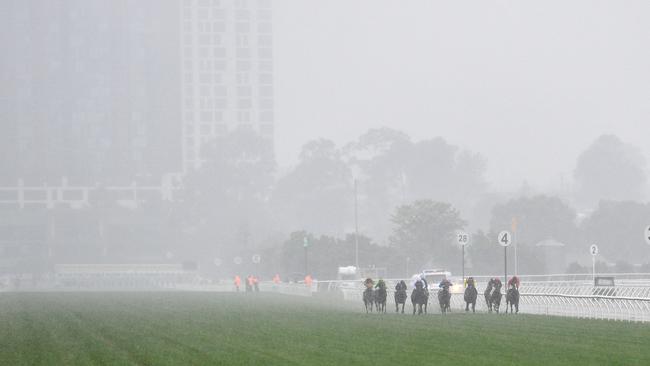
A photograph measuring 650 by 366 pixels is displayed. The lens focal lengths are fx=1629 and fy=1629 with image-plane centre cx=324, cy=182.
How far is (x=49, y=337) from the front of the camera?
45.7 metres

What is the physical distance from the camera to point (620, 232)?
500 ft

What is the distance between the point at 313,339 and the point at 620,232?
11259 centimetres

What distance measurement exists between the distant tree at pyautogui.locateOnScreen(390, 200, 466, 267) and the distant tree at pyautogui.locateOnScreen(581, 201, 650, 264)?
18080mm

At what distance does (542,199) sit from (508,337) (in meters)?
119

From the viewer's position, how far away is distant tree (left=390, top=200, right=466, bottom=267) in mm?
139125

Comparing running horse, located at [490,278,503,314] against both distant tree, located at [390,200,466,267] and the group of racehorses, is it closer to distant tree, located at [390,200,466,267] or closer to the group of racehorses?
the group of racehorses

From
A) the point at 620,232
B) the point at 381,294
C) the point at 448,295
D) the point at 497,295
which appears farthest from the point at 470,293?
the point at 620,232

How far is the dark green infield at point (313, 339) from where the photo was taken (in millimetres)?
35656

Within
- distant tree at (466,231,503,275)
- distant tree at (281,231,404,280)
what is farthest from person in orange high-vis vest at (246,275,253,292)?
distant tree at (466,231,503,275)

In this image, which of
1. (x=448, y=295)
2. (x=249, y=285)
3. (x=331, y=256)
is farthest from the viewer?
(x=331, y=256)

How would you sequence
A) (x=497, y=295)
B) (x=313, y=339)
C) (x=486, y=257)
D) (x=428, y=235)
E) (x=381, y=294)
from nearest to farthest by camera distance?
(x=313, y=339) < (x=497, y=295) < (x=381, y=294) < (x=486, y=257) < (x=428, y=235)

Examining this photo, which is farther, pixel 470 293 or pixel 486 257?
pixel 486 257

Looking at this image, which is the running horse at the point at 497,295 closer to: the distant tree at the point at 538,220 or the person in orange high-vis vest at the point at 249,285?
the person in orange high-vis vest at the point at 249,285

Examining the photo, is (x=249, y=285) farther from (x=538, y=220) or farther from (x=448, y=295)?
(x=448, y=295)
